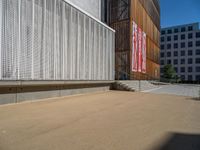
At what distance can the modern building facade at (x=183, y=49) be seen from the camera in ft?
181

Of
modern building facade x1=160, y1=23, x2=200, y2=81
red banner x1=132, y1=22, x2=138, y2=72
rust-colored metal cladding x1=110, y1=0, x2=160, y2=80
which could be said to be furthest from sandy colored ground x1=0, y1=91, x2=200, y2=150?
modern building facade x1=160, y1=23, x2=200, y2=81

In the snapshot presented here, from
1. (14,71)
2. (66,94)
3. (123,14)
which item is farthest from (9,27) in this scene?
(123,14)

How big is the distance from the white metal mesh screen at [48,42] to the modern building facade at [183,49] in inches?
1920

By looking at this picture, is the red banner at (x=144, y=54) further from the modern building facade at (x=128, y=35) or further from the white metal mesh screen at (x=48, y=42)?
the white metal mesh screen at (x=48, y=42)

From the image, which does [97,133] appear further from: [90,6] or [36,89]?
[90,6]

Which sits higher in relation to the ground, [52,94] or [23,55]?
[23,55]

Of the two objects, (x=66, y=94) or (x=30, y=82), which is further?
(x=66, y=94)

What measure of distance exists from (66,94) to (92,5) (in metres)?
10.0

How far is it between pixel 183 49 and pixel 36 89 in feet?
187

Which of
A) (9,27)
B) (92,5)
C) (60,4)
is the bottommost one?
(9,27)

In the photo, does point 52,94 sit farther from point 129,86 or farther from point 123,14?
point 123,14

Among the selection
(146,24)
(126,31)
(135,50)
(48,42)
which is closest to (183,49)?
(146,24)

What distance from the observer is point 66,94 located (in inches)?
437

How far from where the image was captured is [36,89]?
8.81 meters
